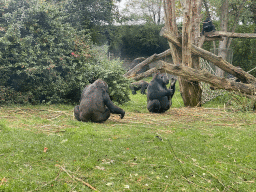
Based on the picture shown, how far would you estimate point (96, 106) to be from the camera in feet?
21.0

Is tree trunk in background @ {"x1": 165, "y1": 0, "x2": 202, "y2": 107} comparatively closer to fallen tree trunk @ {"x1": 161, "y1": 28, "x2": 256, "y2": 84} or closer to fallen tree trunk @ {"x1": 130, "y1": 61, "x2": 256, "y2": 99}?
fallen tree trunk @ {"x1": 161, "y1": 28, "x2": 256, "y2": 84}

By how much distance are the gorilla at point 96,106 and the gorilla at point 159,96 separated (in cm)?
225

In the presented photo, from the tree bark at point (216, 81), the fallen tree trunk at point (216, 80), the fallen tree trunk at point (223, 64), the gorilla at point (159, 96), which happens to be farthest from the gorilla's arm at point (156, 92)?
the fallen tree trunk at point (223, 64)

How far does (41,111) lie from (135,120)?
9.92 feet

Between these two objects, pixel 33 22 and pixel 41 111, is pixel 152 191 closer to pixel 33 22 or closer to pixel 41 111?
pixel 41 111

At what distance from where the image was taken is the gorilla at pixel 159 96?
850 centimetres

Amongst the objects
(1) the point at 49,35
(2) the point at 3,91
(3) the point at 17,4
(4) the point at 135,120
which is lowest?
(4) the point at 135,120

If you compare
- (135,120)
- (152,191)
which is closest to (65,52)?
(135,120)

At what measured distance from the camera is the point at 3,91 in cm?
867

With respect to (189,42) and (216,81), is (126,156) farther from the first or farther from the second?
(189,42)

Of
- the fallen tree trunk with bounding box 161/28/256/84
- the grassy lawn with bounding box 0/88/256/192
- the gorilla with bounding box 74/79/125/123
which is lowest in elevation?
the grassy lawn with bounding box 0/88/256/192

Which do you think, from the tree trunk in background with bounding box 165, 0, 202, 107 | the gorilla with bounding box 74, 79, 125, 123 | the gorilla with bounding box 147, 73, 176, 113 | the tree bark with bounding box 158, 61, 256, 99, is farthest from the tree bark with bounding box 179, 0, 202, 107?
the gorilla with bounding box 74, 79, 125, 123

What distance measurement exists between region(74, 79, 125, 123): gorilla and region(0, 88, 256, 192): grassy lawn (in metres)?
0.28

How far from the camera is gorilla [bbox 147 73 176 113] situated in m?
8.50
